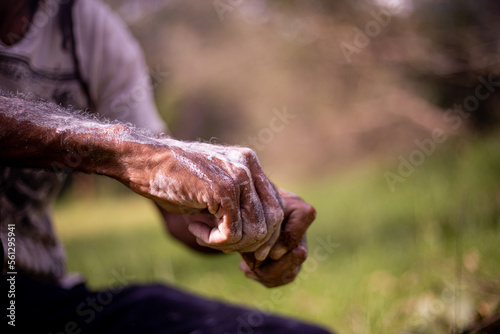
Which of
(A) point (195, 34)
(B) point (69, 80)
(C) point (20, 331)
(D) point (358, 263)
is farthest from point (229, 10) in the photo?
(C) point (20, 331)

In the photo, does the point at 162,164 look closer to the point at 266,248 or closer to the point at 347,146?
the point at 266,248

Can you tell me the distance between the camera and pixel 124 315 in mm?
1360

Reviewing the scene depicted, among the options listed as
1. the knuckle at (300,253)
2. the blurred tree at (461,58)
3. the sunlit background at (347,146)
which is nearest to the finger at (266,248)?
the knuckle at (300,253)

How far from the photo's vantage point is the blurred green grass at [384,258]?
74.6 inches

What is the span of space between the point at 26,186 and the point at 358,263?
2150mm

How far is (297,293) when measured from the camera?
2629 mm

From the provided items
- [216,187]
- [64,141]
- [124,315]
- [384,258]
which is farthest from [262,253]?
[384,258]

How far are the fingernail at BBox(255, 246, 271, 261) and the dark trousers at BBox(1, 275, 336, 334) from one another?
39 cm

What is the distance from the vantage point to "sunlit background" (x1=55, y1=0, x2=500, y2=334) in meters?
2.36

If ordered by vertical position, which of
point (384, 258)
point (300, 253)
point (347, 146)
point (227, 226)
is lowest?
point (347, 146)

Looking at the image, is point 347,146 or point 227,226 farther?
point 347,146

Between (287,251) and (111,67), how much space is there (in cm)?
104

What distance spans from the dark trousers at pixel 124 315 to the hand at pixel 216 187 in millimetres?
501

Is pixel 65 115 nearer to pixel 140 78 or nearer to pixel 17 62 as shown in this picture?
pixel 17 62
